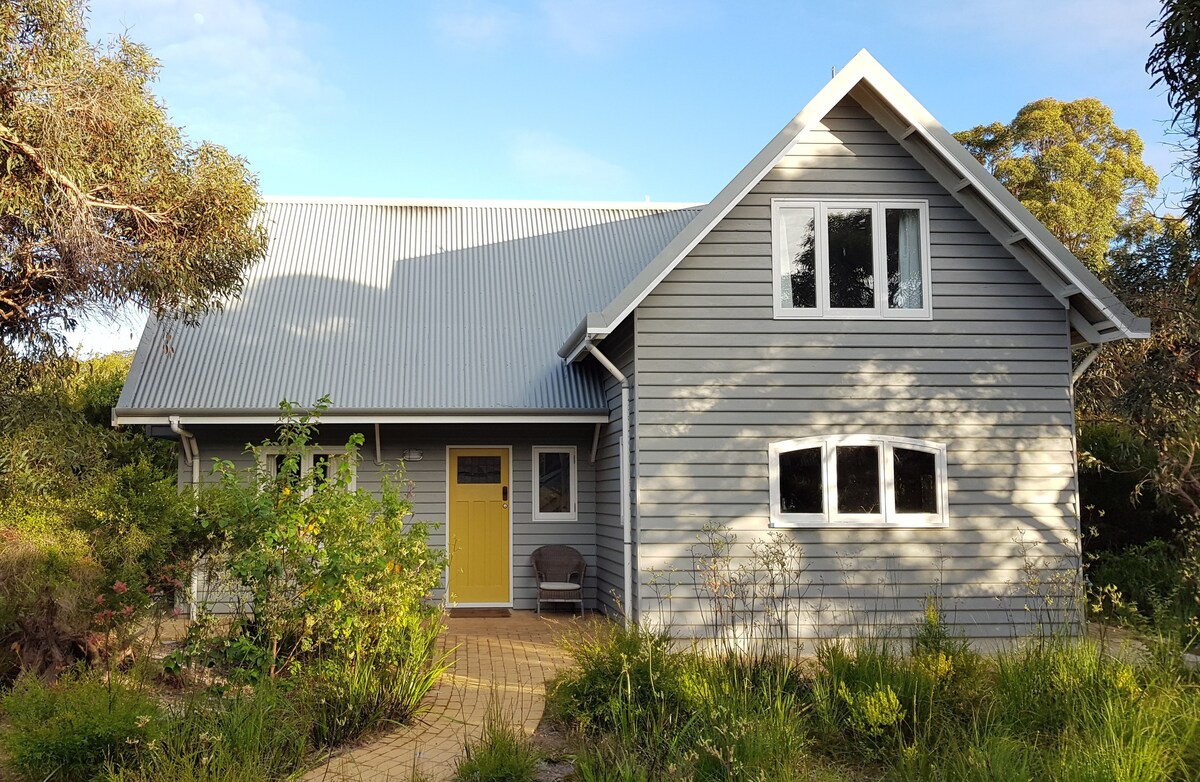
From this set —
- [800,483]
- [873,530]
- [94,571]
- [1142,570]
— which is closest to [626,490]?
[800,483]

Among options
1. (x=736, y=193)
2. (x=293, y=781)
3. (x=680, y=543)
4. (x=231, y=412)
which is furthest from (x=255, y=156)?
(x=293, y=781)

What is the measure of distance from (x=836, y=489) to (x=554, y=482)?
442 centimetres

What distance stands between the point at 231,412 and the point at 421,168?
9506 mm

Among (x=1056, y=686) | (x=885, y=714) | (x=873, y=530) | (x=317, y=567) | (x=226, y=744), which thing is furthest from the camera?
(x=873, y=530)

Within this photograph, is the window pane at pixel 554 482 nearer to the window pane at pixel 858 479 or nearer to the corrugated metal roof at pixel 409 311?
the corrugated metal roof at pixel 409 311

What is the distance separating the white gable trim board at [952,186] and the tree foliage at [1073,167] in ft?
38.6

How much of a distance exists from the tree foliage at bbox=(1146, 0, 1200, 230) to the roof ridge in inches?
Answer: 367

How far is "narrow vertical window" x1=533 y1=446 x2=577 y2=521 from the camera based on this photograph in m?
13.2

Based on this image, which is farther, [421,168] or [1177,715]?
[421,168]

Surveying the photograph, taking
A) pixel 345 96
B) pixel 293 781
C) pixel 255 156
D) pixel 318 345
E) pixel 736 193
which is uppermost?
pixel 345 96

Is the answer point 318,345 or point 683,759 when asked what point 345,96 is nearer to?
point 318,345

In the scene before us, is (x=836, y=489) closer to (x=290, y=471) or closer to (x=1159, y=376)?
(x=1159, y=376)

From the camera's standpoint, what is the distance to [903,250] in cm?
1057

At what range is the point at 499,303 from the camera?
14.7m
